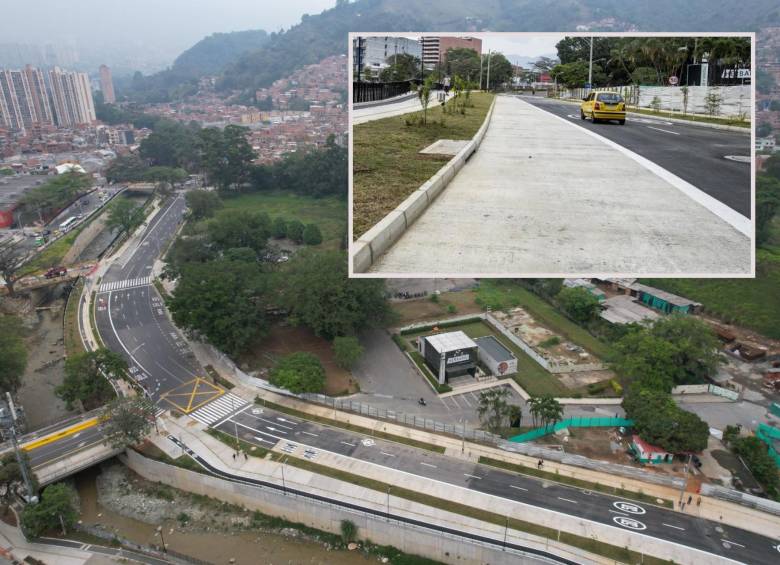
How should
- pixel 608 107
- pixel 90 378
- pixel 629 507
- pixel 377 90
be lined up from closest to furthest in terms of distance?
pixel 377 90
pixel 608 107
pixel 629 507
pixel 90 378

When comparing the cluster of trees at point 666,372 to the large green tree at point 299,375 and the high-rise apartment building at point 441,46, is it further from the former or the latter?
the high-rise apartment building at point 441,46

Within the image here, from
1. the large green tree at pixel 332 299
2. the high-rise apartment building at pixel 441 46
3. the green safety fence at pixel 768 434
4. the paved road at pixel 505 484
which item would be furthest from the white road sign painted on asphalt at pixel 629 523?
the high-rise apartment building at pixel 441 46

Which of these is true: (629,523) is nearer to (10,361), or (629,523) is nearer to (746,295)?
(746,295)

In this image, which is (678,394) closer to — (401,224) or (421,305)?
(421,305)

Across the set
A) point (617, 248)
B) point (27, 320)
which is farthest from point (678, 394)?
point (27, 320)

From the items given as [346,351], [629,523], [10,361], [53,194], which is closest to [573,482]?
[629,523]

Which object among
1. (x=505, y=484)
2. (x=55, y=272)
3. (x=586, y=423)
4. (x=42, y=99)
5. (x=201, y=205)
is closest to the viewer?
(x=505, y=484)

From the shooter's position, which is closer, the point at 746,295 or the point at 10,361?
the point at 10,361
